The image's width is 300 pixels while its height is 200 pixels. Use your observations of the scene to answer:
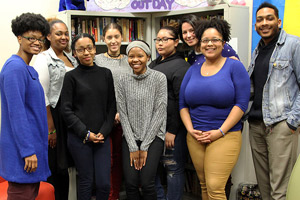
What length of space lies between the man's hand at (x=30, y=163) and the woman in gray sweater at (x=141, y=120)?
72 centimetres

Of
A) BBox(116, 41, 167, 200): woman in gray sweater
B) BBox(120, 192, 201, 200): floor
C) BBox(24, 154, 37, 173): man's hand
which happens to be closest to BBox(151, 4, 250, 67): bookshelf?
BBox(116, 41, 167, 200): woman in gray sweater

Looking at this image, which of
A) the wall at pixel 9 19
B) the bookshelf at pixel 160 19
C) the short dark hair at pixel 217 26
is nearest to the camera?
the short dark hair at pixel 217 26

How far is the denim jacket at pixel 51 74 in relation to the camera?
2295 mm

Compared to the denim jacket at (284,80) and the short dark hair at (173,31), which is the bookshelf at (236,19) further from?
the denim jacket at (284,80)

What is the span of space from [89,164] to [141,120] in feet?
1.59

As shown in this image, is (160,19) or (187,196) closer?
(187,196)

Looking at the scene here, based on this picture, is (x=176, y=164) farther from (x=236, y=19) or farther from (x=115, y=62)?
(x=236, y=19)

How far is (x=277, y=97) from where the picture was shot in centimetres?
218

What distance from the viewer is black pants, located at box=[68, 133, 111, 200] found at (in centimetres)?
216

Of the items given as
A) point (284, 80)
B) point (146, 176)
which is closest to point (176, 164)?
point (146, 176)

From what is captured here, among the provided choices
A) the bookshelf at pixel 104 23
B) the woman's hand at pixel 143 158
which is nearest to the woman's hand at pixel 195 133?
the woman's hand at pixel 143 158

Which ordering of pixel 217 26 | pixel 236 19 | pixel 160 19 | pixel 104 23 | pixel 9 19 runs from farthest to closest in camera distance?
pixel 160 19 → pixel 104 23 → pixel 9 19 → pixel 236 19 → pixel 217 26

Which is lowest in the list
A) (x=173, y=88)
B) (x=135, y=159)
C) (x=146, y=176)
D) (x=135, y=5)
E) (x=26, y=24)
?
(x=146, y=176)

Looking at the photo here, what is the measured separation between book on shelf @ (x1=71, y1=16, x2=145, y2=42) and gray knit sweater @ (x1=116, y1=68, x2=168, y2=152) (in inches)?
49.2
